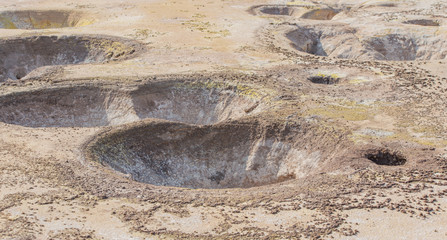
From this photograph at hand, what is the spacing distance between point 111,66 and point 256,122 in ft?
26.4

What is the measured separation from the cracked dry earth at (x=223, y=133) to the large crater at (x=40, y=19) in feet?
18.5

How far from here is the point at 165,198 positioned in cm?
1023

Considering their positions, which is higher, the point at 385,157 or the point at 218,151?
the point at 385,157

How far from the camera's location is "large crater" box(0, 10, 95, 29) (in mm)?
31938

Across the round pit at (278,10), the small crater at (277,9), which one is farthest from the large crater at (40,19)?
the round pit at (278,10)

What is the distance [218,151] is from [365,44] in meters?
14.5

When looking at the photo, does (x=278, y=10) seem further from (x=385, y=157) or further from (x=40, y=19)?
(x=385, y=157)

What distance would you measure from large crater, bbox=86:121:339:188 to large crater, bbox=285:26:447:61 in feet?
36.9

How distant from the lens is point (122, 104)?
1789 centimetres

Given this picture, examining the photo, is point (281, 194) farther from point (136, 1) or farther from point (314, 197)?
point (136, 1)

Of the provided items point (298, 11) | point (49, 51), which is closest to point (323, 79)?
point (49, 51)

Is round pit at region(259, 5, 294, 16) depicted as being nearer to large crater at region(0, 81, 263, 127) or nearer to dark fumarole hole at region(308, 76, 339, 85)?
dark fumarole hole at region(308, 76, 339, 85)

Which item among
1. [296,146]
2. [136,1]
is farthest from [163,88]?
[136,1]

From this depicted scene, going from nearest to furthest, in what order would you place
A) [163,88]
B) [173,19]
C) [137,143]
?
[137,143], [163,88], [173,19]
